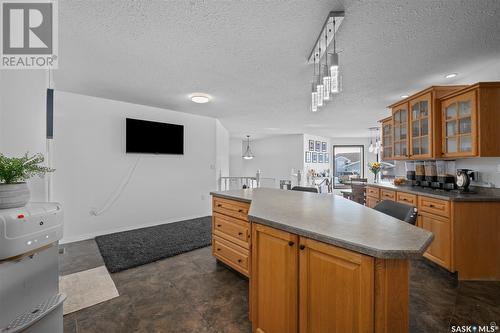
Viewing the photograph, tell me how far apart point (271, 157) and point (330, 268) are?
306 inches

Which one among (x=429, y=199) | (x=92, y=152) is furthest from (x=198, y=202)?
(x=429, y=199)

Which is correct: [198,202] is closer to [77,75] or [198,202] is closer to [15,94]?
[77,75]

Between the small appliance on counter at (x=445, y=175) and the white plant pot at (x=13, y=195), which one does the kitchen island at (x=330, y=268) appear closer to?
the white plant pot at (x=13, y=195)

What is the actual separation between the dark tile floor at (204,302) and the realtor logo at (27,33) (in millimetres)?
2021

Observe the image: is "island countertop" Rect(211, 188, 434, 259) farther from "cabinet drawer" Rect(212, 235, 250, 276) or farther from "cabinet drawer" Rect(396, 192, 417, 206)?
"cabinet drawer" Rect(396, 192, 417, 206)

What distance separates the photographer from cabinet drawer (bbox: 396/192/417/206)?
8.95 ft

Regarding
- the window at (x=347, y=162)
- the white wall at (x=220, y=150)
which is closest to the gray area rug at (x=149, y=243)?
the white wall at (x=220, y=150)

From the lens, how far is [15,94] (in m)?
1.46

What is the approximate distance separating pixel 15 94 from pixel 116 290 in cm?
181

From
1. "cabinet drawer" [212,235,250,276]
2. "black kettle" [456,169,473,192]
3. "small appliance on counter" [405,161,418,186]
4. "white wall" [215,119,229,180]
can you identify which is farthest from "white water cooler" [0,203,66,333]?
"small appliance on counter" [405,161,418,186]

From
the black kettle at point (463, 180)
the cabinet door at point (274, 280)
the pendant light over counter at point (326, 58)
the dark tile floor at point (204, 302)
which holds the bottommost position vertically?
the dark tile floor at point (204, 302)

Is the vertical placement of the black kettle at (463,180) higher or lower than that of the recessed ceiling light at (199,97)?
lower

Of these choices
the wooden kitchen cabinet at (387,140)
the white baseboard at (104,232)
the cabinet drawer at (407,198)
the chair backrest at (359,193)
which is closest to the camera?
the cabinet drawer at (407,198)

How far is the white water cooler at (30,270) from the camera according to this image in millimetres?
1005
